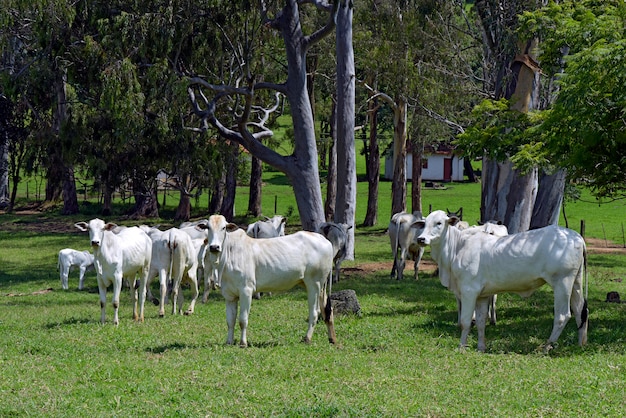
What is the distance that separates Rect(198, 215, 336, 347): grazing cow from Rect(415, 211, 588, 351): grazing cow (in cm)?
Answer: 156

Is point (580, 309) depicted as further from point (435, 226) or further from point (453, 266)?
point (435, 226)

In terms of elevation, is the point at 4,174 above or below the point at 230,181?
below

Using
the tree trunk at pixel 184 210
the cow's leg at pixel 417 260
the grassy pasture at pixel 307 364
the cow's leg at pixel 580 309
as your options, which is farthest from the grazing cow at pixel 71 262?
the tree trunk at pixel 184 210

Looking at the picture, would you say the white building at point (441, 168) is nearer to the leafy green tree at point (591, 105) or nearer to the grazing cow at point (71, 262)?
the grazing cow at point (71, 262)

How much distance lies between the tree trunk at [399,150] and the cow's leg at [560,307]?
77.2 ft

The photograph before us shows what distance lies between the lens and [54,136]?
39.2 metres

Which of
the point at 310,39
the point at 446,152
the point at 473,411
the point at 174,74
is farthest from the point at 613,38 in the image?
the point at 446,152

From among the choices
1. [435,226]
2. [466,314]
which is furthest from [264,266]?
[466,314]

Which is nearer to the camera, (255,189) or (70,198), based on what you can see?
(255,189)

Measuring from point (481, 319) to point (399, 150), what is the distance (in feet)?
84.2

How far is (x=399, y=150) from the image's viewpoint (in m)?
38.3

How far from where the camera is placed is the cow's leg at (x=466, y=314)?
12.8 meters

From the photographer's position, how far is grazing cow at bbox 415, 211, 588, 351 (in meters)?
12.7

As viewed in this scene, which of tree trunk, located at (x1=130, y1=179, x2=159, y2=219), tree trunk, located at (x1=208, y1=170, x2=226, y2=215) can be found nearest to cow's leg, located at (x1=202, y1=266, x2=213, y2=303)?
tree trunk, located at (x1=208, y1=170, x2=226, y2=215)
